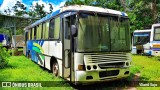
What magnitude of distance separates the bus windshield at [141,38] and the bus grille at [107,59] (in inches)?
650

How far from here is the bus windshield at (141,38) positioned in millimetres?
24178

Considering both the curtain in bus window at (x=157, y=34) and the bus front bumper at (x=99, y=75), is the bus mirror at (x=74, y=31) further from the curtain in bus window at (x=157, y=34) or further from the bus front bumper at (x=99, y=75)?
the curtain in bus window at (x=157, y=34)

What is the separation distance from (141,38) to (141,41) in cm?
33

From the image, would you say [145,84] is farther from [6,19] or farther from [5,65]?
[6,19]

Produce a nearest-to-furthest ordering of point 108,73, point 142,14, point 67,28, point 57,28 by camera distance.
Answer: point 108,73, point 67,28, point 57,28, point 142,14

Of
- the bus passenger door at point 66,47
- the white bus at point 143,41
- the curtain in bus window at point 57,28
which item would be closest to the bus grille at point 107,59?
the bus passenger door at point 66,47

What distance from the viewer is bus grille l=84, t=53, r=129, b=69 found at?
7689mm

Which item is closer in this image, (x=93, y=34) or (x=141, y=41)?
(x=93, y=34)

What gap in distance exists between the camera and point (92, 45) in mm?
7797

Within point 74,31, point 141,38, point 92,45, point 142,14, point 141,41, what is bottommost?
point 141,41

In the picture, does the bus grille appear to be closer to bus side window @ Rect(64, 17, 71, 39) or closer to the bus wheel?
bus side window @ Rect(64, 17, 71, 39)

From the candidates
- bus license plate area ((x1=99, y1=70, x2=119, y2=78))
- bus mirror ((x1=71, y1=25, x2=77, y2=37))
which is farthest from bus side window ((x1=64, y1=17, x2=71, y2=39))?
bus license plate area ((x1=99, y1=70, x2=119, y2=78))

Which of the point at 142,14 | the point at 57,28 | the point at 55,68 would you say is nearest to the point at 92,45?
the point at 57,28

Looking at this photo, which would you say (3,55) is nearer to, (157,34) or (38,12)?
(157,34)
